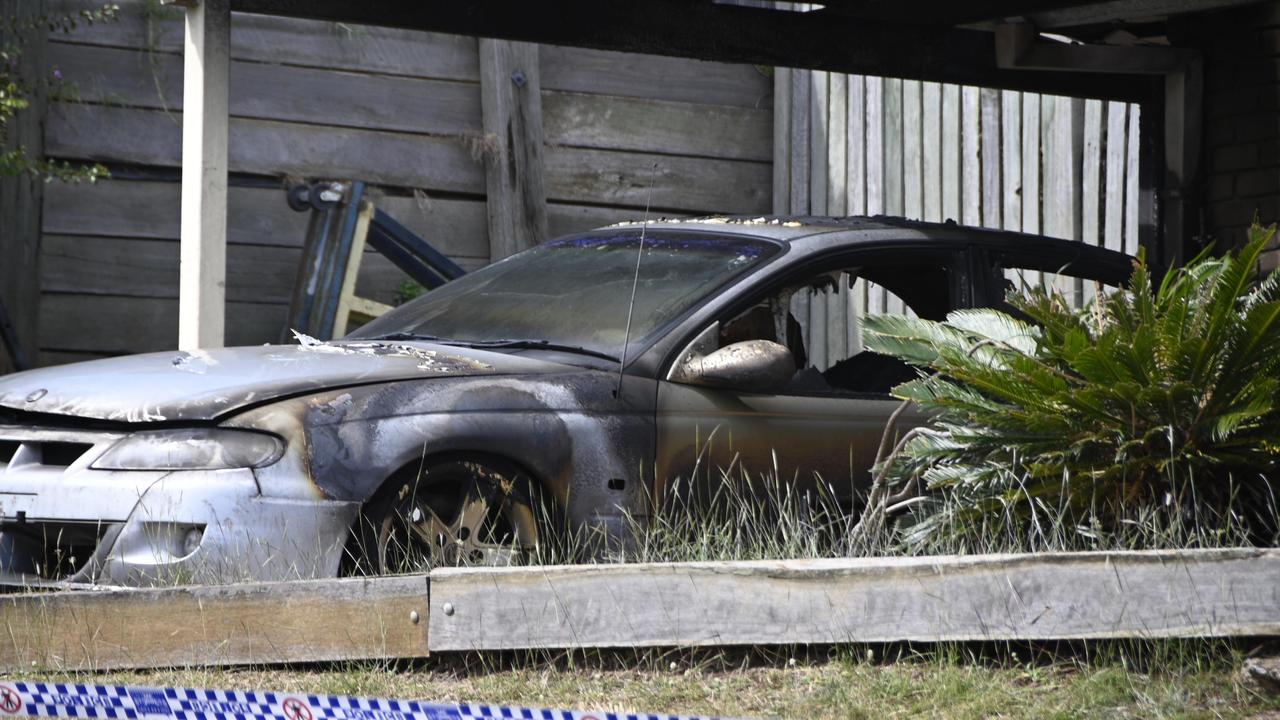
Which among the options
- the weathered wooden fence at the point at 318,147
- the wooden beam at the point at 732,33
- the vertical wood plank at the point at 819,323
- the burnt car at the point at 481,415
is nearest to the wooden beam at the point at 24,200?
the weathered wooden fence at the point at 318,147

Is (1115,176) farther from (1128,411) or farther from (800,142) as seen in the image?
(1128,411)

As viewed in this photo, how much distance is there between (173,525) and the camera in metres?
4.39

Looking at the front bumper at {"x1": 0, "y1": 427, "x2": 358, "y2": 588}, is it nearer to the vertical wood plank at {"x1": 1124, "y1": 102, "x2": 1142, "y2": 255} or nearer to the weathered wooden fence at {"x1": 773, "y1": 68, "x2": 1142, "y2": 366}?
the weathered wooden fence at {"x1": 773, "y1": 68, "x2": 1142, "y2": 366}

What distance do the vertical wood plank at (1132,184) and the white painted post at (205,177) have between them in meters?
4.88

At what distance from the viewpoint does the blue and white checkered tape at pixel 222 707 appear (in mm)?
3338

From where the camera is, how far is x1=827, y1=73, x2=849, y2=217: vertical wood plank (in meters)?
11.1

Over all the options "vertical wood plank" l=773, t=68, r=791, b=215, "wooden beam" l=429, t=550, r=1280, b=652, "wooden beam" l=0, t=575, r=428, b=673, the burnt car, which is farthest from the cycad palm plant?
"vertical wood plank" l=773, t=68, r=791, b=215

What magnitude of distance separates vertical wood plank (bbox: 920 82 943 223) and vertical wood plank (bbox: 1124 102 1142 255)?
61.6 inches

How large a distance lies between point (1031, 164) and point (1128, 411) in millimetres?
5277

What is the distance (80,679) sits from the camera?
4137mm

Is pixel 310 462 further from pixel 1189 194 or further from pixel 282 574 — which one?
pixel 1189 194

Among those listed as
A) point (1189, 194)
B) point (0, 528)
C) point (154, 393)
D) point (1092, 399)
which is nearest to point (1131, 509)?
point (1092, 399)

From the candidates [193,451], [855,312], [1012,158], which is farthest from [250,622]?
[855,312]

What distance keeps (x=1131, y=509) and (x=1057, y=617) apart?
731 millimetres
